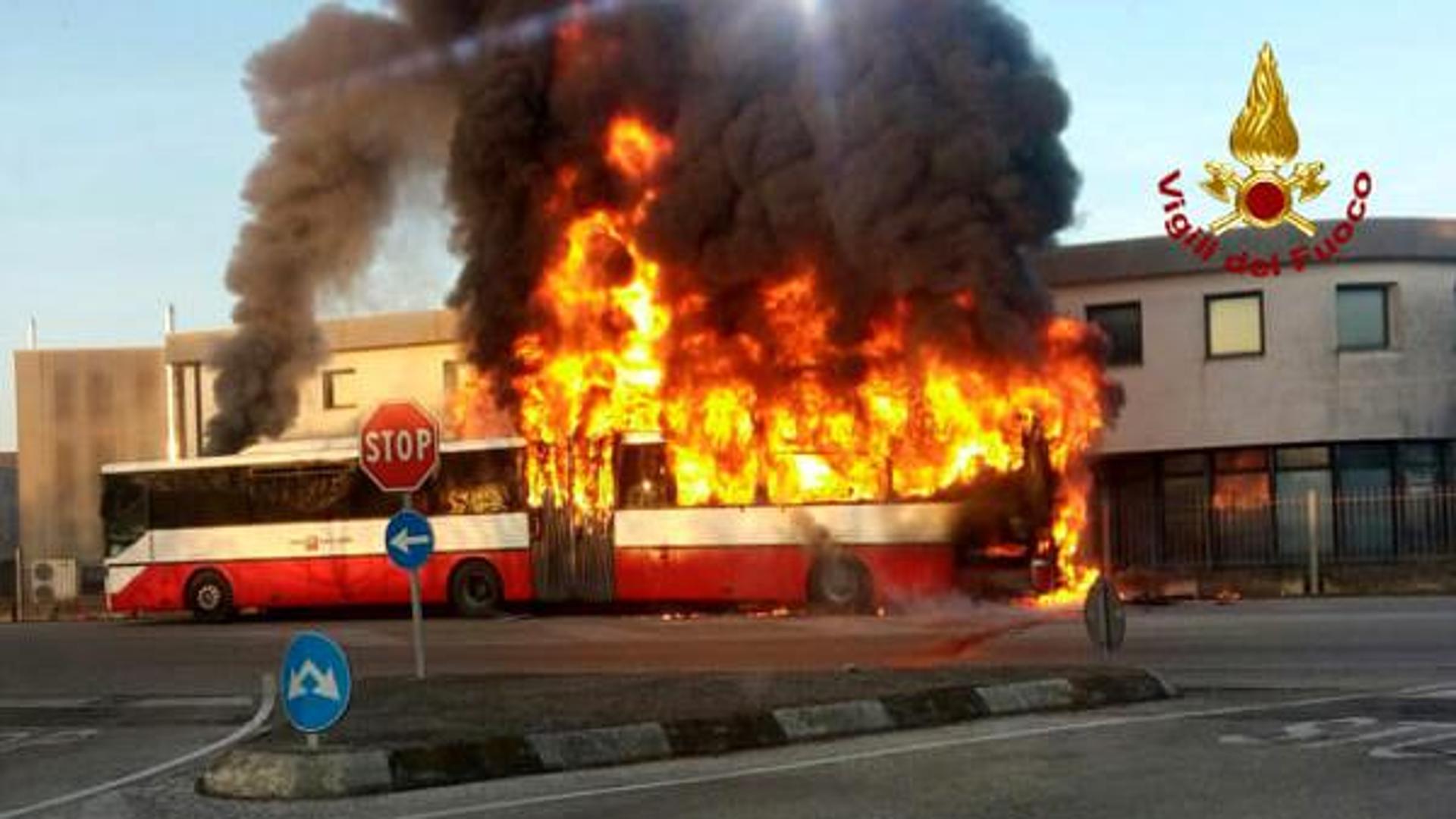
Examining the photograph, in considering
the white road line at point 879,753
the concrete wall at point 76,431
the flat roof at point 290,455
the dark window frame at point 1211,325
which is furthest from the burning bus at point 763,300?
the concrete wall at point 76,431

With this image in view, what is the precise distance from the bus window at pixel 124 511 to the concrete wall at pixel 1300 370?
17743 mm

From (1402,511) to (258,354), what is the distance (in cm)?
2229

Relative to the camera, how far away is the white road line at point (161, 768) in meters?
9.29

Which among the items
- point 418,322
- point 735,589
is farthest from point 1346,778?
point 418,322

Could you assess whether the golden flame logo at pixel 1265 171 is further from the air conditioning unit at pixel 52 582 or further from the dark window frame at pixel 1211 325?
the air conditioning unit at pixel 52 582

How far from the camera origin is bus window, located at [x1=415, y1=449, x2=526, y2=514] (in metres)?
26.2

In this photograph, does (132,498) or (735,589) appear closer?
(735,589)

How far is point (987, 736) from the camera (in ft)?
35.0

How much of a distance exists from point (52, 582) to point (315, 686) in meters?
32.7

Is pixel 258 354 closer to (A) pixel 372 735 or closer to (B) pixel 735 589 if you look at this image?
(B) pixel 735 589

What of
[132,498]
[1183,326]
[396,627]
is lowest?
[396,627]

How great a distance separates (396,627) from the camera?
24.3 m

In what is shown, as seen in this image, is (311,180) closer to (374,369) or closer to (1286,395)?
(374,369)

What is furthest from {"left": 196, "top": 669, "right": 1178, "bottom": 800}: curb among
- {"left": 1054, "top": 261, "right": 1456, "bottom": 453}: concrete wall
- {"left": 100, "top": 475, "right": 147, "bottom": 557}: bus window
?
{"left": 1054, "top": 261, "right": 1456, "bottom": 453}: concrete wall
